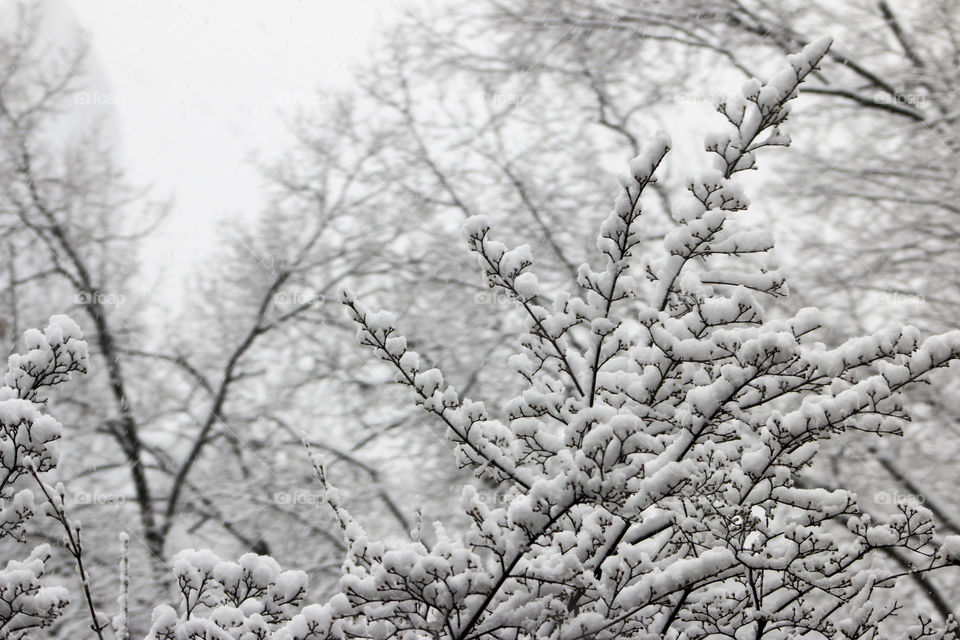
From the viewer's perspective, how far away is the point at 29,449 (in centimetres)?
185

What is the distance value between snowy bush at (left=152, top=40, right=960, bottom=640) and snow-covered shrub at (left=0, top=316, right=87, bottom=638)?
32cm

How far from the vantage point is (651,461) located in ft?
5.98

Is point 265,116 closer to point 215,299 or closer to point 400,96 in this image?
point 400,96

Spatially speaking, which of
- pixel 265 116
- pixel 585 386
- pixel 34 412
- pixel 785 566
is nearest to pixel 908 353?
pixel 785 566

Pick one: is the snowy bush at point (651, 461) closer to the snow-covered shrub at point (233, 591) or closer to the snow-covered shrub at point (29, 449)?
the snow-covered shrub at point (233, 591)

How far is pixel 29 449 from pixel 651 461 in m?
1.47

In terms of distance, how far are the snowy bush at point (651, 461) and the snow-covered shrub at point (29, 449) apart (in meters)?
0.32
